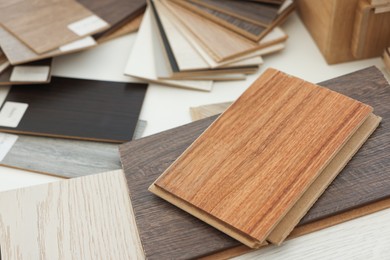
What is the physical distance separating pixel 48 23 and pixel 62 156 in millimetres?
405

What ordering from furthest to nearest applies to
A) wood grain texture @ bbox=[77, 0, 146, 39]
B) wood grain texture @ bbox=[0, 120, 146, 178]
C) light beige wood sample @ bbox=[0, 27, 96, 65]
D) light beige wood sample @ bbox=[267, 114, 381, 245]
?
1. wood grain texture @ bbox=[77, 0, 146, 39]
2. light beige wood sample @ bbox=[0, 27, 96, 65]
3. wood grain texture @ bbox=[0, 120, 146, 178]
4. light beige wood sample @ bbox=[267, 114, 381, 245]

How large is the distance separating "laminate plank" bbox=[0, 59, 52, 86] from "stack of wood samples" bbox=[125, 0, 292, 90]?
0.20 m

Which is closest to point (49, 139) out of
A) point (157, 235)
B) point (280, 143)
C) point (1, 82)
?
point (1, 82)

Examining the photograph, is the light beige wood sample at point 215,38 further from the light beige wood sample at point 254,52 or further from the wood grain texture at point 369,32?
the wood grain texture at point 369,32

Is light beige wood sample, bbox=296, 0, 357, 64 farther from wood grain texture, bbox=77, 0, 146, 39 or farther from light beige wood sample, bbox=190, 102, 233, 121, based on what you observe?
wood grain texture, bbox=77, 0, 146, 39

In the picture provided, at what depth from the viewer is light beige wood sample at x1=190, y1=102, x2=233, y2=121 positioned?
1.17m

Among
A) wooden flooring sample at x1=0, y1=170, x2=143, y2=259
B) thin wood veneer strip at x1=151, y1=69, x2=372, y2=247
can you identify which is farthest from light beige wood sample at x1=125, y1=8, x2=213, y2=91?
wooden flooring sample at x1=0, y1=170, x2=143, y2=259

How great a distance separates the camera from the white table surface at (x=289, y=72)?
0.85 m

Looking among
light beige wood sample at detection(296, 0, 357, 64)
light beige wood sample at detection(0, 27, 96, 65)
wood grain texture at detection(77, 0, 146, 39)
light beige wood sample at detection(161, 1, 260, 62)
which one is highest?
light beige wood sample at detection(296, 0, 357, 64)

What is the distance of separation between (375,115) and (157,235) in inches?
18.6

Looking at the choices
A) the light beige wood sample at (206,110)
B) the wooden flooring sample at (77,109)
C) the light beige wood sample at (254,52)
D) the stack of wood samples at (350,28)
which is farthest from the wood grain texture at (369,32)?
the wooden flooring sample at (77,109)

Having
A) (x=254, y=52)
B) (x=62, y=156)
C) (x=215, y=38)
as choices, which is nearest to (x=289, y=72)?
(x=254, y=52)

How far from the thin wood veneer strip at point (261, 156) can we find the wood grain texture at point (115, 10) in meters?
0.53

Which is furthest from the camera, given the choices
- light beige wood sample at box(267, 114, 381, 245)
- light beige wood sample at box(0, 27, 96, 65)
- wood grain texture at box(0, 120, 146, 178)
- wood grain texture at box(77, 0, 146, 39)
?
wood grain texture at box(77, 0, 146, 39)
